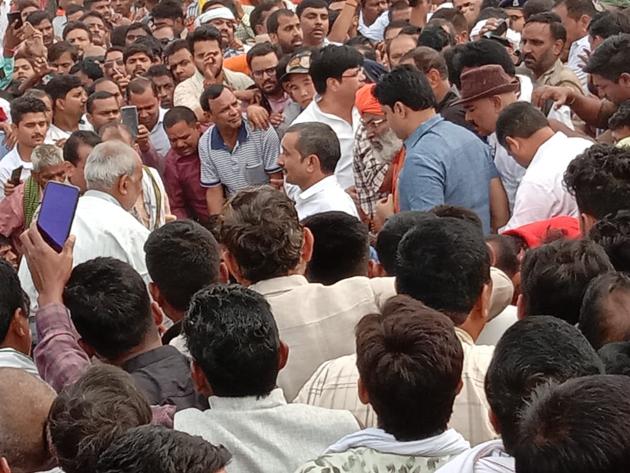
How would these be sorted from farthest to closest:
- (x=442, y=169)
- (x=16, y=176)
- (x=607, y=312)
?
(x=16, y=176)
(x=442, y=169)
(x=607, y=312)

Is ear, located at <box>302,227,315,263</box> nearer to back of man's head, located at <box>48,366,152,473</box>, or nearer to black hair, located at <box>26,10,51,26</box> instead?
back of man's head, located at <box>48,366,152,473</box>

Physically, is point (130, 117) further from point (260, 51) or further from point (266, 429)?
point (266, 429)

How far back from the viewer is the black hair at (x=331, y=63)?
5.92 meters

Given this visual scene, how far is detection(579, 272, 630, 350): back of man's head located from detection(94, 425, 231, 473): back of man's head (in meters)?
1.25

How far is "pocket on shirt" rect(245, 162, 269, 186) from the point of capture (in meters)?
6.42

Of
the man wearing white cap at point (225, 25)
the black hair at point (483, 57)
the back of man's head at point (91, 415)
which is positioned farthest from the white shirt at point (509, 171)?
the man wearing white cap at point (225, 25)

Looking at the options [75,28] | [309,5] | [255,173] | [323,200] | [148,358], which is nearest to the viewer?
[148,358]

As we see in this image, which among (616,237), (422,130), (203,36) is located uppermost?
(616,237)

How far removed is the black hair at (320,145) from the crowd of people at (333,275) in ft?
0.04

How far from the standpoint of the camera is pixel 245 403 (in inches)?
99.8

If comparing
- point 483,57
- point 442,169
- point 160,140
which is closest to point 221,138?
point 160,140

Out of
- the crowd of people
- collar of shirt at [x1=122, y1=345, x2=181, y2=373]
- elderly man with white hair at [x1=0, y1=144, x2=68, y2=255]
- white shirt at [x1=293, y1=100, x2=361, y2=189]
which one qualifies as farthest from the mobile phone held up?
white shirt at [x1=293, y1=100, x2=361, y2=189]

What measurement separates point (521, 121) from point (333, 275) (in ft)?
4.60

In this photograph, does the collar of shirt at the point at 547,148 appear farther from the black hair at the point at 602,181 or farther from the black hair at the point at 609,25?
the black hair at the point at 609,25
